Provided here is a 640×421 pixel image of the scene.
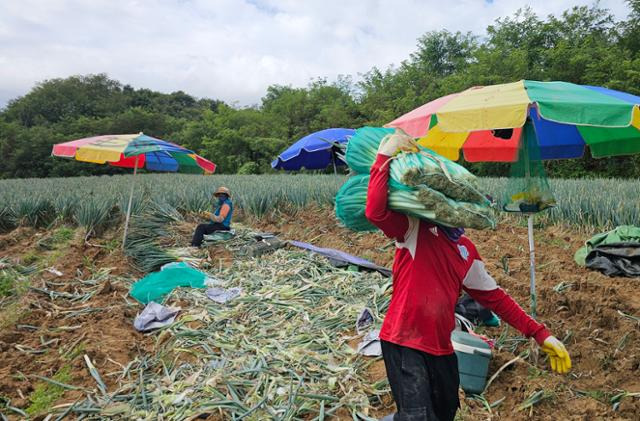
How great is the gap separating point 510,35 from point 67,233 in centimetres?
2263

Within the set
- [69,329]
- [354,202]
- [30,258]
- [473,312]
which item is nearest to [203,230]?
[30,258]

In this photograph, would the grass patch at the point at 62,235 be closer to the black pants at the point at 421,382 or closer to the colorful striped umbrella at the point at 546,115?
the colorful striped umbrella at the point at 546,115

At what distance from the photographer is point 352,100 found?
97.7 feet

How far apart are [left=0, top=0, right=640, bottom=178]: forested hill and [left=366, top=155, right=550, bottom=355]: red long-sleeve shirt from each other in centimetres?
1731

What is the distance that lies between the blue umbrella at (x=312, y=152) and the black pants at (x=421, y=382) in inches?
318

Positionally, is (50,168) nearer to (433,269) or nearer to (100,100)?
(100,100)

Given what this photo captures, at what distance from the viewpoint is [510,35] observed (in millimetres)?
21938

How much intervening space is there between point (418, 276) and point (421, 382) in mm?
380

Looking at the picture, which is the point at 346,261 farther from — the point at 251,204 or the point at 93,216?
the point at 93,216

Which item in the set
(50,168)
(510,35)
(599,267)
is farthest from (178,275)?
(50,168)

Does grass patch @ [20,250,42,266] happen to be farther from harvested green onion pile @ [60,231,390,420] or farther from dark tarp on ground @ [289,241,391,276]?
dark tarp on ground @ [289,241,391,276]

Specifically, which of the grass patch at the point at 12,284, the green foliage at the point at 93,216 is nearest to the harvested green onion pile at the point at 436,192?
the grass patch at the point at 12,284

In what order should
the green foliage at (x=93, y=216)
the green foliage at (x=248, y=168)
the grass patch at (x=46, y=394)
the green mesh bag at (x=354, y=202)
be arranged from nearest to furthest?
the green mesh bag at (x=354, y=202)
the grass patch at (x=46, y=394)
the green foliage at (x=93, y=216)
the green foliage at (x=248, y=168)

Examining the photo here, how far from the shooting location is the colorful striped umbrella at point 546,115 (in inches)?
82.7
